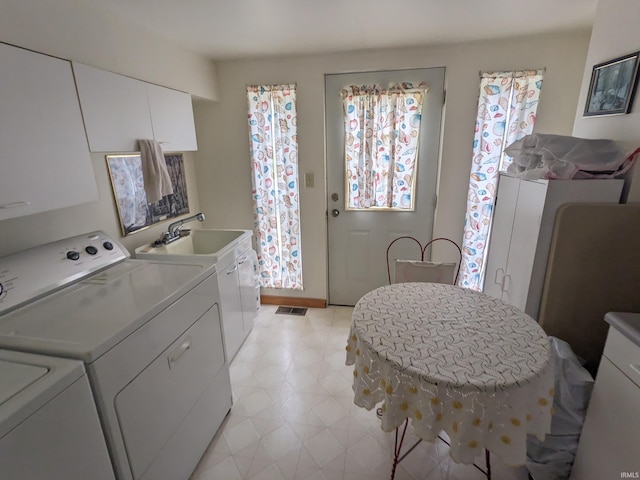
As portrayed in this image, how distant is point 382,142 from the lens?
2.64 m

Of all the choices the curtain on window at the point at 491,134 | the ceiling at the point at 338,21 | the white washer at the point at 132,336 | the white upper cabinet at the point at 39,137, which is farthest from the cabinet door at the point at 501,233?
the white upper cabinet at the point at 39,137

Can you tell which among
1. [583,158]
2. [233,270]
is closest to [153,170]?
[233,270]

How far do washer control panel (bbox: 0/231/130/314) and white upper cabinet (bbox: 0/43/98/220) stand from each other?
32 cm

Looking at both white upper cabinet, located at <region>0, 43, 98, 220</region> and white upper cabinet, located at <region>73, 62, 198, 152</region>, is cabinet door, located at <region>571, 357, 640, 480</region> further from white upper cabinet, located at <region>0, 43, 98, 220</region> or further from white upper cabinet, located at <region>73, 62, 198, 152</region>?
white upper cabinet, located at <region>73, 62, 198, 152</region>

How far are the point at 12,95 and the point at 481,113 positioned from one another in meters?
2.77

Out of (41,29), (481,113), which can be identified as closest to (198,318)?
(41,29)

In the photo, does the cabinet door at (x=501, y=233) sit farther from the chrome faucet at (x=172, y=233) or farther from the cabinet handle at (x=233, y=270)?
the chrome faucet at (x=172, y=233)

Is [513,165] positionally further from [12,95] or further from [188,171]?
[188,171]

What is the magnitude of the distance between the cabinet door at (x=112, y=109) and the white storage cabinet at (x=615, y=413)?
2.35m

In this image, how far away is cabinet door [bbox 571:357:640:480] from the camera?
3.48 feet

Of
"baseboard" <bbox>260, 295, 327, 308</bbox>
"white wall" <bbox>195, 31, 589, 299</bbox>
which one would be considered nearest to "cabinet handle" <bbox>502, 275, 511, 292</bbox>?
"white wall" <bbox>195, 31, 589, 299</bbox>

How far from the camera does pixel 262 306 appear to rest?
3.20m

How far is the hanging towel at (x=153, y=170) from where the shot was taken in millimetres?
1796

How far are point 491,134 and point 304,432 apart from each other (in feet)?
8.28
